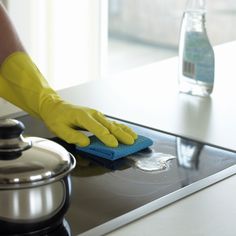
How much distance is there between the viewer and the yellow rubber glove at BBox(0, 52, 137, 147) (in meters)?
1.10

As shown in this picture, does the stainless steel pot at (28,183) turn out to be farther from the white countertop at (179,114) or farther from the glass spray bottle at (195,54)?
the glass spray bottle at (195,54)

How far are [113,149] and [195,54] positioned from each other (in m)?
0.46

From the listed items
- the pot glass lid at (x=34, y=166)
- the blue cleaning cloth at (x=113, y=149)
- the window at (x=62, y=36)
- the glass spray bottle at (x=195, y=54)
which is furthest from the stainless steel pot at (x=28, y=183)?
the window at (x=62, y=36)

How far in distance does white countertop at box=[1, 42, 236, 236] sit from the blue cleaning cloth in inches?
5.2

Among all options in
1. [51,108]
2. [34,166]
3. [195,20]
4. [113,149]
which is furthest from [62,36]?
[34,166]

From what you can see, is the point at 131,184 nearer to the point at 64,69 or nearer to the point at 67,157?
the point at 67,157

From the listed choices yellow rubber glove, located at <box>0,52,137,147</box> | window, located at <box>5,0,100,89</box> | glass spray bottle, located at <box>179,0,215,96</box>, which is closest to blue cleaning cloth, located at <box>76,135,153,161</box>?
yellow rubber glove, located at <box>0,52,137,147</box>

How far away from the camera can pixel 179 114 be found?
135 centimetres

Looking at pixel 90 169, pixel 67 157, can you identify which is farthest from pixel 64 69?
pixel 67 157

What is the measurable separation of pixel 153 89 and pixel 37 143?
0.71 metres

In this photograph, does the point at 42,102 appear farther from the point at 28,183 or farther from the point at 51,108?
the point at 28,183

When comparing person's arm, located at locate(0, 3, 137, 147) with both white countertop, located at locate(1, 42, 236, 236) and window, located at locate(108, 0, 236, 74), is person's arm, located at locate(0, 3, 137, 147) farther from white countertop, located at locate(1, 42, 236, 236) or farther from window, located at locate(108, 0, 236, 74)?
window, located at locate(108, 0, 236, 74)

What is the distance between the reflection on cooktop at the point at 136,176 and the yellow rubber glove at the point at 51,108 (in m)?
0.03

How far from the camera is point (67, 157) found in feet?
2.76
